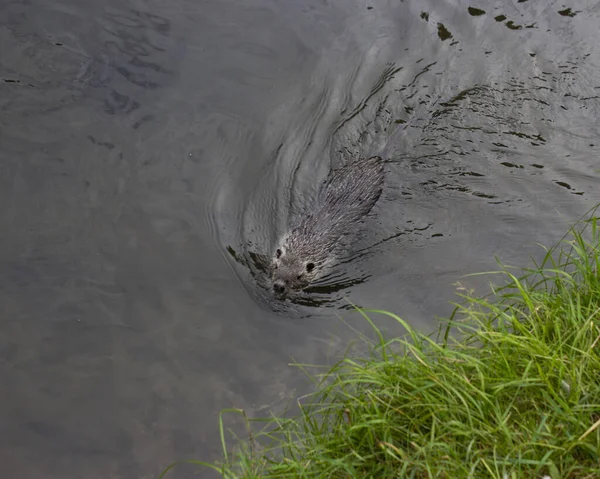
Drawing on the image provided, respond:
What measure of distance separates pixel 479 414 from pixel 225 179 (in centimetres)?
372

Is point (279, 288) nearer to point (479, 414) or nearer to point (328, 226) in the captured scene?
point (328, 226)

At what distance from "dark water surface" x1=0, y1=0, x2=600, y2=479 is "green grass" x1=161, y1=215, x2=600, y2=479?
1272mm

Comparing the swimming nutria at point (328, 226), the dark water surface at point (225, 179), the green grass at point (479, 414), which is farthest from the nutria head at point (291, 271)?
the green grass at point (479, 414)

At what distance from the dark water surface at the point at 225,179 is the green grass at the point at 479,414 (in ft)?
4.17

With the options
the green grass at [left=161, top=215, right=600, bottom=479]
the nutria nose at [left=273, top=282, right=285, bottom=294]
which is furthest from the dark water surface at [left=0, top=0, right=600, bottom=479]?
the green grass at [left=161, top=215, right=600, bottom=479]

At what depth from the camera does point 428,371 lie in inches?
136

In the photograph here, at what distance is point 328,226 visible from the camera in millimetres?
6078

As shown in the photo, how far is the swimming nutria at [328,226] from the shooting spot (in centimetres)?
573

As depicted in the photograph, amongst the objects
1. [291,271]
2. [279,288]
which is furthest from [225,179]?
[279,288]

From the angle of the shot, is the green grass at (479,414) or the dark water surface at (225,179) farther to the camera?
the dark water surface at (225,179)

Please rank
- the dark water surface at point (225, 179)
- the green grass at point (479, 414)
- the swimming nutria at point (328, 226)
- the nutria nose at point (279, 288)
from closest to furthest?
1. the green grass at point (479, 414)
2. the dark water surface at point (225, 179)
3. the nutria nose at point (279, 288)
4. the swimming nutria at point (328, 226)

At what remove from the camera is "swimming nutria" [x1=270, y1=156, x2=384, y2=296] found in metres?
5.73

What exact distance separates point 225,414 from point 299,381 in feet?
2.00

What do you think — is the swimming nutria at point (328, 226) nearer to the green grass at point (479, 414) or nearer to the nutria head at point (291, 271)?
the nutria head at point (291, 271)
